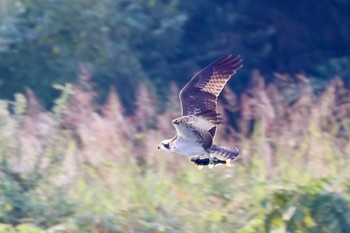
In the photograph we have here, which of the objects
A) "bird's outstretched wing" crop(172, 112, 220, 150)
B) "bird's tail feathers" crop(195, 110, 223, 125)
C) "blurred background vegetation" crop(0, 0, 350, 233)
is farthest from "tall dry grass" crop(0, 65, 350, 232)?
"bird's tail feathers" crop(195, 110, 223, 125)

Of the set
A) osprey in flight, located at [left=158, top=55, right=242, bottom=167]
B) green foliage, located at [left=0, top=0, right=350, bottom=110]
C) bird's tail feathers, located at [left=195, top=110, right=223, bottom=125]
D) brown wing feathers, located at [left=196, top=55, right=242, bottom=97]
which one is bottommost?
bird's tail feathers, located at [left=195, top=110, right=223, bottom=125]

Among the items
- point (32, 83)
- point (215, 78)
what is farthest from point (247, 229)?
point (32, 83)

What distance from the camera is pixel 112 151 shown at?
8695 mm

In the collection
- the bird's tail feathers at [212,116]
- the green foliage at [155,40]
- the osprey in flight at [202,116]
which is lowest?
the bird's tail feathers at [212,116]

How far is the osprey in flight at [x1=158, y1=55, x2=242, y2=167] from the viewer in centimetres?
688

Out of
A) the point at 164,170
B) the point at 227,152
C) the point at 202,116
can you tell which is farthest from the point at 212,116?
the point at 164,170

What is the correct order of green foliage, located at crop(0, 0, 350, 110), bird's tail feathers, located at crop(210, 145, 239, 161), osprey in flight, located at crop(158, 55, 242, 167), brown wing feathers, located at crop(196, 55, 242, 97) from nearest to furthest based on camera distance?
osprey in flight, located at crop(158, 55, 242, 167) → bird's tail feathers, located at crop(210, 145, 239, 161) → brown wing feathers, located at crop(196, 55, 242, 97) → green foliage, located at crop(0, 0, 350, 110)

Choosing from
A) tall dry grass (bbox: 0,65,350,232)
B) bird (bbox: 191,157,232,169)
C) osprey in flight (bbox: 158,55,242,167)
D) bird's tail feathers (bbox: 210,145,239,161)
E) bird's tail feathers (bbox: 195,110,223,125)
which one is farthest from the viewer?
tall dry grass (bbox: 0,65,350,232)

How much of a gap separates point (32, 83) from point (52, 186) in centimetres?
474

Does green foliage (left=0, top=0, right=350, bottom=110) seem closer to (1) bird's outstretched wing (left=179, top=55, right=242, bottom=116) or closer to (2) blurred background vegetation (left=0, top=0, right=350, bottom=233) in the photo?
(2) blurred background vegetation (left=0, top=0, right=350, bottom=233)

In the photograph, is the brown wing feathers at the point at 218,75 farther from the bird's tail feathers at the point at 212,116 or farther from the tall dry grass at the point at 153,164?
the tall dry grass at the point at 153,164

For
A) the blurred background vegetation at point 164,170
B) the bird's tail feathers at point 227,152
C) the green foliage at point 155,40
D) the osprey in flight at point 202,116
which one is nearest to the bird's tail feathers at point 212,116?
the osprey in flight at point 202,116

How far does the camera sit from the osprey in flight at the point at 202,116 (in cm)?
688

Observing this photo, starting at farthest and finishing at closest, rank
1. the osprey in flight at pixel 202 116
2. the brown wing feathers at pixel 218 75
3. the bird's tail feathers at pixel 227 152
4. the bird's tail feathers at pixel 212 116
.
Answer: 1. the brown wing feathers at pixel 218 75
2. the bird's tail feathers at pixel 227 152
3. the osprey in flight at pixel 202 116
4. the bird's tail feathers at pixel 212 116
